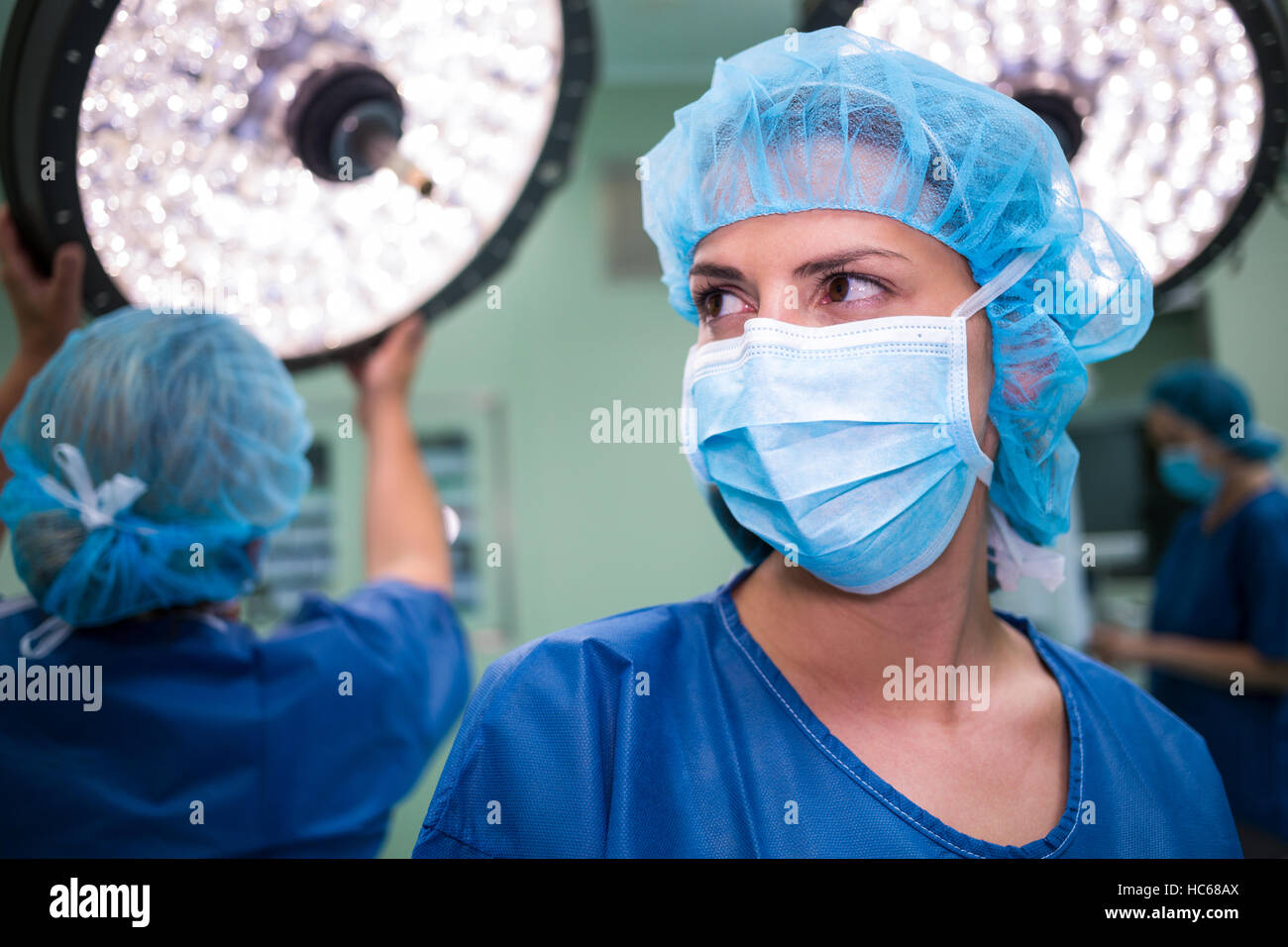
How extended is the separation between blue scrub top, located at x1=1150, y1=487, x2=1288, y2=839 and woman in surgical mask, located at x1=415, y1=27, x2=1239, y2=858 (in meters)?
1.08

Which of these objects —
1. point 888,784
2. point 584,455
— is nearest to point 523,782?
point 888,784

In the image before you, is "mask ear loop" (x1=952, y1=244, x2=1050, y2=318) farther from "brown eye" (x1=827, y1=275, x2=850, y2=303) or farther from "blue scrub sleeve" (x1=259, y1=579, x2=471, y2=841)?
"blue scrub sleeve" (x1=259, y1=579, x2=471, y2=841)

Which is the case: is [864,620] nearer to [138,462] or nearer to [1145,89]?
[1145,89]

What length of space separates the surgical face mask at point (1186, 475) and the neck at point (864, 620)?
4.97 feet

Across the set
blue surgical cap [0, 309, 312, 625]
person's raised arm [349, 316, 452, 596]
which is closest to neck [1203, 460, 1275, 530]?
person's raised arm [349, 316, 452, 596]

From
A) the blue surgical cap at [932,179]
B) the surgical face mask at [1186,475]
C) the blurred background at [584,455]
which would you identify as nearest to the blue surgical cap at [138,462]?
the blue surgical cap at [932,179]

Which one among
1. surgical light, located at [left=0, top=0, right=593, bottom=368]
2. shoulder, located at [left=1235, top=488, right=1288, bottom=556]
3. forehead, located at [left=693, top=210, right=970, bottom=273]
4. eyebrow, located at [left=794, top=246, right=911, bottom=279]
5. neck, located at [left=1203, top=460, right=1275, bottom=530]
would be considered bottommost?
shoulder, located at [left=1235, top=488, right=1288, bottom=556]

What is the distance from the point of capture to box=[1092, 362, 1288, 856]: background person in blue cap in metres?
1.91

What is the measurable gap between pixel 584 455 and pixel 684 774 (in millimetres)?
1848

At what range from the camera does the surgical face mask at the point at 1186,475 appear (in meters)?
2.29

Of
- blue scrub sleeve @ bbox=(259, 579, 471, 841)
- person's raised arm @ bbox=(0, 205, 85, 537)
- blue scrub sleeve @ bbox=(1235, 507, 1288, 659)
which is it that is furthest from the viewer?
blue scrub sleeve @ bbox=(1235, 507, 1288, 659)
